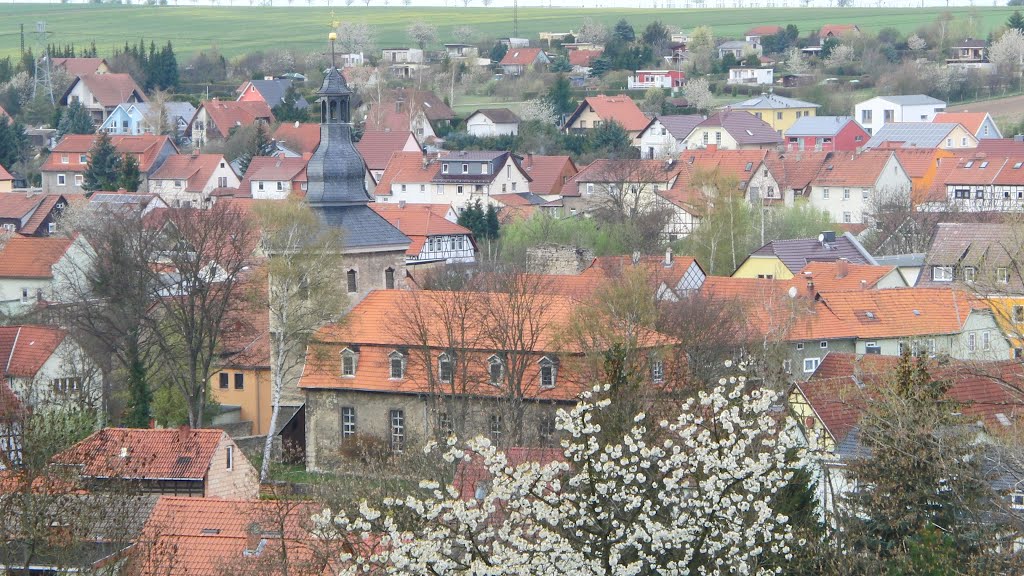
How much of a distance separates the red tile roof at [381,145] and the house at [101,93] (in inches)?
1090

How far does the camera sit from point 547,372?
41.4m

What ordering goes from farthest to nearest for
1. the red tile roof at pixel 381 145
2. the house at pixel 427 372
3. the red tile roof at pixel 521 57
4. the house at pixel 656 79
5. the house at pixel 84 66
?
the red tile roof at pixel 521 57 → the house at pixel 84 66 → the house at pixel 656 79 → the red tile roof at pixel 381 145 → the house at pixel 427 372

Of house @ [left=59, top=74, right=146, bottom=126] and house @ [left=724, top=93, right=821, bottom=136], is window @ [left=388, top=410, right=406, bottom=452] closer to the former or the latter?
house @ [left=724, top=93, right=821, bottom=136]

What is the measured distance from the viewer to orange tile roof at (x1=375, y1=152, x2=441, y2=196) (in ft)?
Result: 306

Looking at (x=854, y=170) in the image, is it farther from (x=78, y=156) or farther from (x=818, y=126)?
(x=78, y=156)

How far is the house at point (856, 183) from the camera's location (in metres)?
83.6

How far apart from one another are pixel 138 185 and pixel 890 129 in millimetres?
38547

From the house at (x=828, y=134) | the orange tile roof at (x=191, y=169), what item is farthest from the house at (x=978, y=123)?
the orange tile roof at (x=191, y=169)

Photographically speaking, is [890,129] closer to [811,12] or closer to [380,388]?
[380,388]

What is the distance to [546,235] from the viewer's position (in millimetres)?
70375

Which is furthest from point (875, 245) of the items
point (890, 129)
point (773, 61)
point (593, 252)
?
point (773, 61)

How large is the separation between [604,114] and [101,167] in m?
29.6

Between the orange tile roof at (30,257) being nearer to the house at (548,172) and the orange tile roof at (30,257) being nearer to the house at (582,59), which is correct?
the house at (548,172)

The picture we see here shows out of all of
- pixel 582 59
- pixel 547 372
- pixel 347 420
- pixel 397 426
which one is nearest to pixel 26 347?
pixel 347 420
